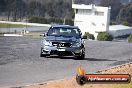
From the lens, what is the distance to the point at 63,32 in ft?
69.6

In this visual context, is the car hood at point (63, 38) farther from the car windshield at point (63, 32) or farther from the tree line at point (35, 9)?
the tree line at point (35, 9)

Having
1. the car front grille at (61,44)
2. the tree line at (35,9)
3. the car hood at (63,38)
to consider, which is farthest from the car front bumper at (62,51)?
the tree line at (35,9)

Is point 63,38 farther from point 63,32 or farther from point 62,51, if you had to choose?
point 63,32

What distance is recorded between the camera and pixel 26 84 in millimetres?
12289

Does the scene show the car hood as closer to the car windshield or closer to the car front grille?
the car front grille

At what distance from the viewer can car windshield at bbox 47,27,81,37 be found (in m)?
21.1

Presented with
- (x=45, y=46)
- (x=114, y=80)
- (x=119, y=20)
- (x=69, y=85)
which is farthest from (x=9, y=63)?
(x=119, y=20)

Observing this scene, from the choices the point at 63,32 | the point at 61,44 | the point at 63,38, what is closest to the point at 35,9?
the point at 63,32

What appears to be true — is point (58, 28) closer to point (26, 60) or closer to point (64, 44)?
point (64, 44)

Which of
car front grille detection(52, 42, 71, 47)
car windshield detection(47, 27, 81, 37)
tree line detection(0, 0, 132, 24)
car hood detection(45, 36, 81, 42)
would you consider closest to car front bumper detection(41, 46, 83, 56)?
car front grille detection(52, 42, 71, 47)

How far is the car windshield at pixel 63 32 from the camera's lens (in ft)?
69.2

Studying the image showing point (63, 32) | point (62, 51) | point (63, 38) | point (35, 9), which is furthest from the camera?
point (35, 9)

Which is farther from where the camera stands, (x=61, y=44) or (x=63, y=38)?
(x=63, y=38)

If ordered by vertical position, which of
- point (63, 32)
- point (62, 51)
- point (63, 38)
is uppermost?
point (63, 32)
